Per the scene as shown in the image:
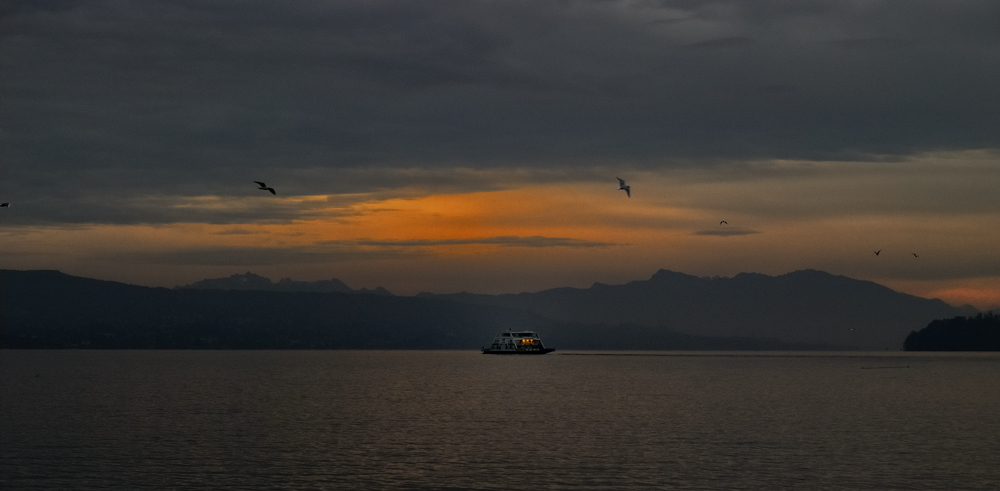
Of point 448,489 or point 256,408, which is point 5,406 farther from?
point 448,489

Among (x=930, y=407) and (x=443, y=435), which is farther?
(x=930, y=407)

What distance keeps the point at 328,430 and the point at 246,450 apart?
48.0ft

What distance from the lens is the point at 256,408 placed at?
379ft

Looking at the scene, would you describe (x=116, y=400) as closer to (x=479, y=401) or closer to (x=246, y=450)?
(x=479, y=401)

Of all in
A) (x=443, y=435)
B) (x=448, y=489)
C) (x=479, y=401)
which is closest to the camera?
(x=448, y=489)

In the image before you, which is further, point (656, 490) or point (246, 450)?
point (246, 450)

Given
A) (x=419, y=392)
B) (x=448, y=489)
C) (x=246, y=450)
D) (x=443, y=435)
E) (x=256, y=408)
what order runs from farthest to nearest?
(x=419, y=392) → (x=256, y=408) → (x=443, y=435) → (x=246, y=450) → (x=448, y=489)

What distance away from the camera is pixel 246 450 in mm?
73875

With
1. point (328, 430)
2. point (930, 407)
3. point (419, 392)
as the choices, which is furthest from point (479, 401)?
point (930, 407)

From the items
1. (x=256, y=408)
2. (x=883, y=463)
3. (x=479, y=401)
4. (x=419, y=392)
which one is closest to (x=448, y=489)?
(x=883, y=463)

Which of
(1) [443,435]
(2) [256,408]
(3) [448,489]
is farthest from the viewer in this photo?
(2) [256,408]

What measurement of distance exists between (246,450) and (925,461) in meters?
48.8

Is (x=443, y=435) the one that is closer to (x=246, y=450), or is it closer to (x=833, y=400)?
(x=246, y=450)

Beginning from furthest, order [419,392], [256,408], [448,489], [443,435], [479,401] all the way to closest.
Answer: [419,392]
[479,401]
[256,408]
[443,435]
[448,489]
